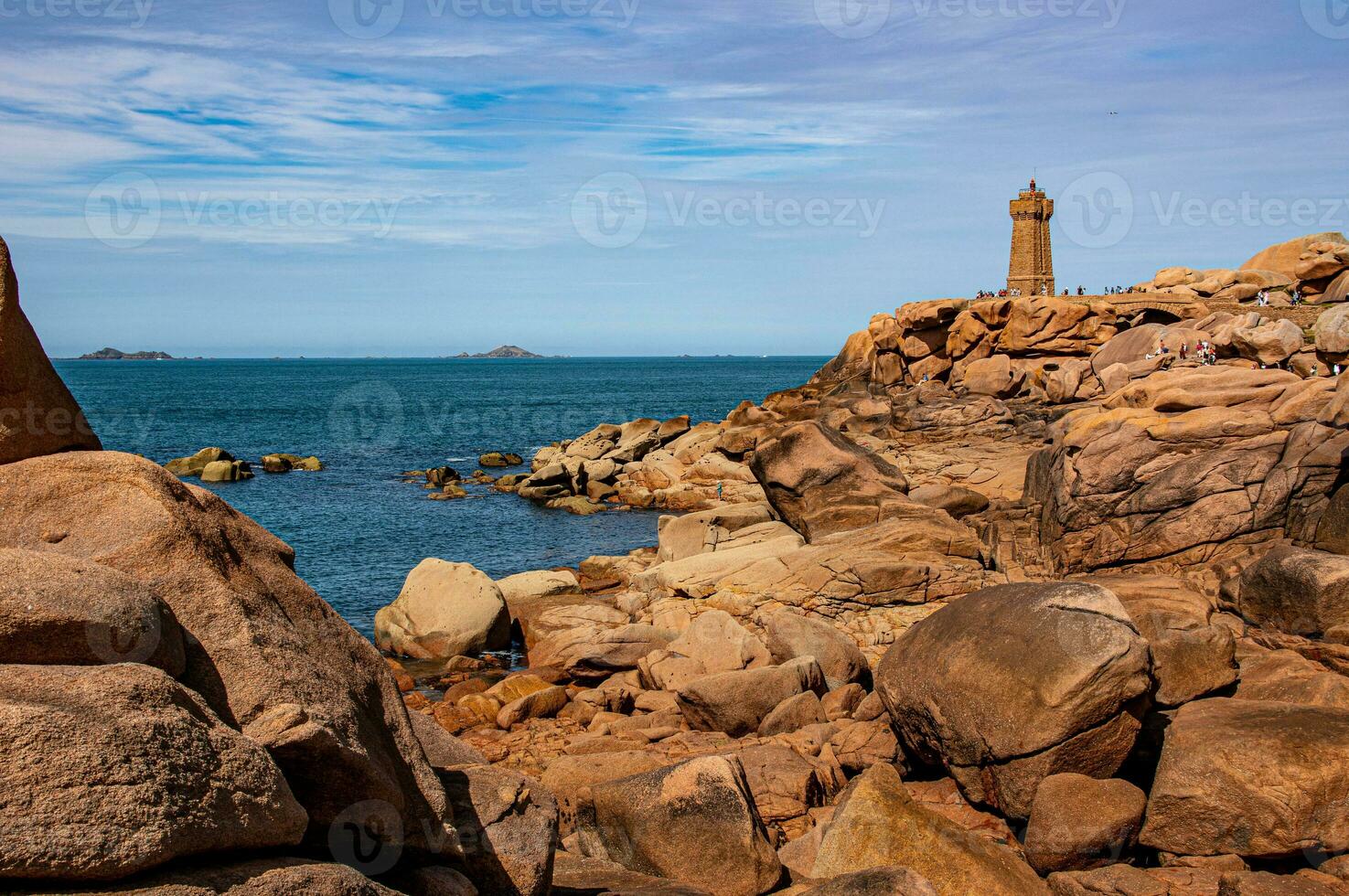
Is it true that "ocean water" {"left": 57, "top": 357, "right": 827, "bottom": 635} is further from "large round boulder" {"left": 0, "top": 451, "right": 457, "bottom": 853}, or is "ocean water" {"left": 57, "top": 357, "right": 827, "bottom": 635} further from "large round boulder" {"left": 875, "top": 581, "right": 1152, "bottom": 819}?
"large round boulder" {"left": 0, "top": 451, "right": 457, "bottom": 853}

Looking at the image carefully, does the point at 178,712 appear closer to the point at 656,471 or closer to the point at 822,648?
the point at 822,648

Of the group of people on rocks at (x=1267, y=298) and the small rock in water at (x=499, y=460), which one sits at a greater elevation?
the group of people on rocks at (x=1267, y=298)

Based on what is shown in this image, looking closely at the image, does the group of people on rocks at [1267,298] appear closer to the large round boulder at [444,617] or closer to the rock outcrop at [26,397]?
the large round boulder at [444,617]

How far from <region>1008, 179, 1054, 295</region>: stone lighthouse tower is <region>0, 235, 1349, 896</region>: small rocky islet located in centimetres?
3932

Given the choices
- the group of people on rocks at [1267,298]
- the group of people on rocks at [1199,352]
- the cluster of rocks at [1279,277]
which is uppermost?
the cluster of rocks at [1279,277]

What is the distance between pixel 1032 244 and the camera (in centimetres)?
6912

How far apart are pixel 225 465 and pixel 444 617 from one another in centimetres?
3557

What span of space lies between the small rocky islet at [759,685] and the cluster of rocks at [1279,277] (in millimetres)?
21405

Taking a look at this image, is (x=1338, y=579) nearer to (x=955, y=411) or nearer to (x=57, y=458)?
(x=57, y=458)

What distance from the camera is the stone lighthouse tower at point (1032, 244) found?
68.5 metres

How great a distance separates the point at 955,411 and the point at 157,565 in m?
39.0

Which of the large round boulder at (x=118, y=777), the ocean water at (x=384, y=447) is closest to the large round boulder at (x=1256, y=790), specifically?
the large round boulder at (x=118, y=777)

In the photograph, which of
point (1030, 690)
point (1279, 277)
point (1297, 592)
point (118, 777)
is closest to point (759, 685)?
point (1030, 690)

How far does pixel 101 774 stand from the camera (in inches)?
181
